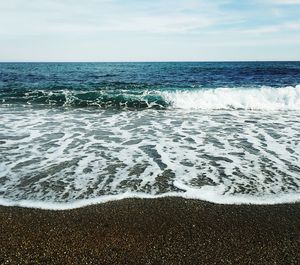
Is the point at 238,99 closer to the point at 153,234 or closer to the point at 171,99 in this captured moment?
the point at 171,99

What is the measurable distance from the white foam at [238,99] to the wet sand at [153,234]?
1212 cm

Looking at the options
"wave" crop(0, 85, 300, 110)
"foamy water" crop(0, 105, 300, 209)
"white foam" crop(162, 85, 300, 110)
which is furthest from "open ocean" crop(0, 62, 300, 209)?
"white foam" crop(162, 85, 300, 110)

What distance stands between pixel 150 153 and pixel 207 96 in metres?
11.0

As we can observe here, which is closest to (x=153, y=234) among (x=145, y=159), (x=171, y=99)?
(x=145, y=159)

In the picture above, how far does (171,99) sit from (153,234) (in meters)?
14.0

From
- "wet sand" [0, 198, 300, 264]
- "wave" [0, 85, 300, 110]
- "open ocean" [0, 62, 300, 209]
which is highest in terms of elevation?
"wet sand" [0, 198, 300, 264]

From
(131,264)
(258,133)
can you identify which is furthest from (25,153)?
(258,133)

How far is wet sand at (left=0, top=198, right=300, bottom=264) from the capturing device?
3.54 meters

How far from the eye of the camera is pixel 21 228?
162 inches

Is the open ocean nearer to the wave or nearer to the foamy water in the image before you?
the foamy water

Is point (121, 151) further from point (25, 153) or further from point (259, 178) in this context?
point (259, 178)

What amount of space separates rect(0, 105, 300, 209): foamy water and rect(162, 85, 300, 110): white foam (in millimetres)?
4049

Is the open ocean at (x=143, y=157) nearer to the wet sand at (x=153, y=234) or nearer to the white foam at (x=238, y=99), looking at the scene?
the wet sand at (x=153, y=234)

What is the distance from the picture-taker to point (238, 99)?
1738 cm
